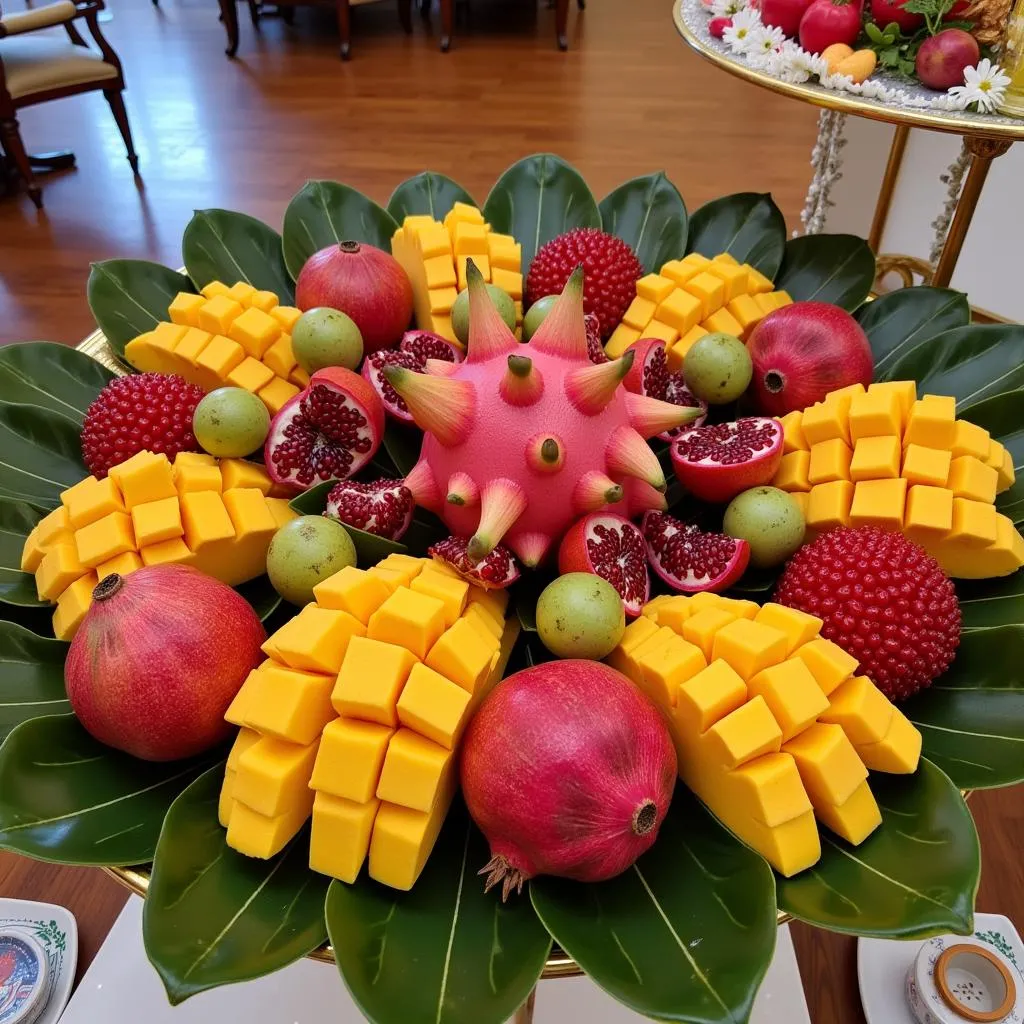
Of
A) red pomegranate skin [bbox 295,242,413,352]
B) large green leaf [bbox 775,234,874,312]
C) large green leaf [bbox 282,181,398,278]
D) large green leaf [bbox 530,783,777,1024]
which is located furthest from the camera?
large green leaf [bbox 282,181,398,278]

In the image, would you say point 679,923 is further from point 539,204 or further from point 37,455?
point 539,204

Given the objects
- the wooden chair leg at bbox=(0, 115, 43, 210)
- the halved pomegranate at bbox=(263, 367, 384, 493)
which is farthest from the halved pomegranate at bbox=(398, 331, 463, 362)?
the wooden chair leg at bbox=(0, 115, 43, 210)

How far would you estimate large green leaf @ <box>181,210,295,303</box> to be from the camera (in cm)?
144

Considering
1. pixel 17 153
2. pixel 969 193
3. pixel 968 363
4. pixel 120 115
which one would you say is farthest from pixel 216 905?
pixel 120 115

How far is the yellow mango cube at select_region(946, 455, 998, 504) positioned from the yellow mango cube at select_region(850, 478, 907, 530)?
0.06m

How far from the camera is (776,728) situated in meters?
0.76

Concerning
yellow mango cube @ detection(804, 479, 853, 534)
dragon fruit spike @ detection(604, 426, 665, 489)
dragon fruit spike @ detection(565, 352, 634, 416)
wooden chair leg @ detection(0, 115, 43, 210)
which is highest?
dragon fruit spike @ detection(565, 352, 634, 416)

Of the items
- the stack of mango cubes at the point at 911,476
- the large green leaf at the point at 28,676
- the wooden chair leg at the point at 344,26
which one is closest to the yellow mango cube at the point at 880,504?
the stack of mango cubes at the point at 911,476

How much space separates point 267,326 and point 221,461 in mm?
224

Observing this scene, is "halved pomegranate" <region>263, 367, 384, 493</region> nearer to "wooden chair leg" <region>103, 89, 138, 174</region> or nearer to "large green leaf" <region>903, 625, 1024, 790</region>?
"large green leaf" <region>903, 625, 1024, 790</region>

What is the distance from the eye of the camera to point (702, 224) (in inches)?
60.6

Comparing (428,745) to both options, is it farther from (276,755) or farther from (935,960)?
(935,960)

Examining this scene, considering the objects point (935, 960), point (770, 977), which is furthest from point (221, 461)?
point (935, 960)

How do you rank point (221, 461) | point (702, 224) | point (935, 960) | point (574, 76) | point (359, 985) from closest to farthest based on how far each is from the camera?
1. point (359, 985)
2. point (221, 461)
3. point (935, 960)
4. point (702, 224)
5. point (574, 76)
